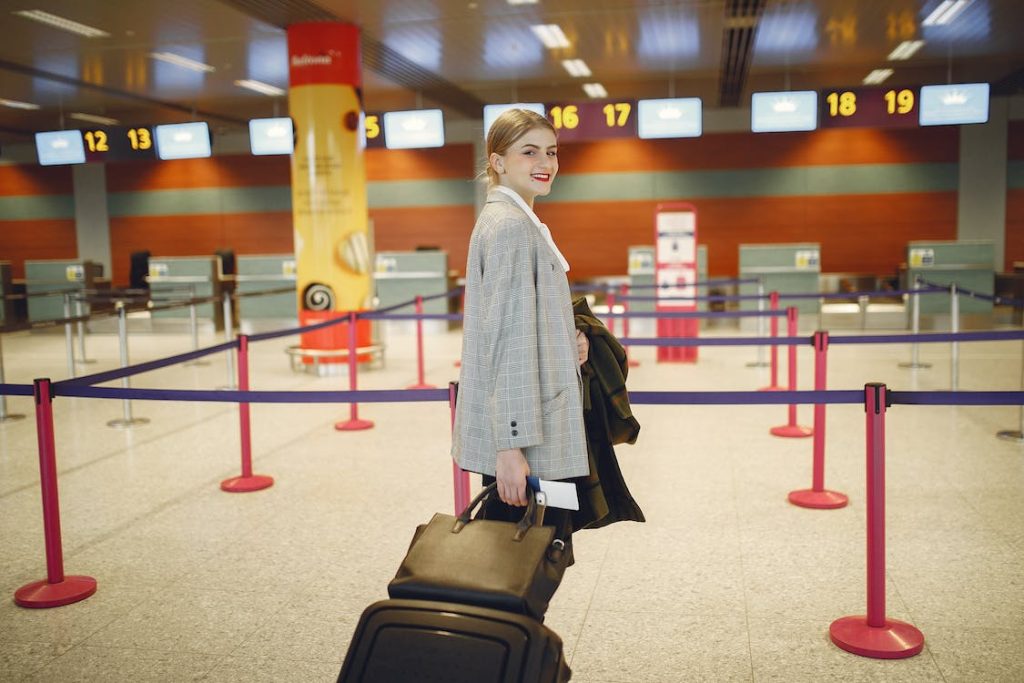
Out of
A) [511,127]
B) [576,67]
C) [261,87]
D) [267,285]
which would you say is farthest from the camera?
[261,87]

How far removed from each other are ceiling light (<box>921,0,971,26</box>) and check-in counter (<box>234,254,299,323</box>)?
9.51 metres

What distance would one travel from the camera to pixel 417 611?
5.89 feet

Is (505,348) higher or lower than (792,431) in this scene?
higher

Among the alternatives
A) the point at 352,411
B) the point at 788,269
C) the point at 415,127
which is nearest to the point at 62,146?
the point at 415,127

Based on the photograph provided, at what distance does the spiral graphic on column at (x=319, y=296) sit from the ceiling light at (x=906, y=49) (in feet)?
28.4

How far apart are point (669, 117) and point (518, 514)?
34.4 feet

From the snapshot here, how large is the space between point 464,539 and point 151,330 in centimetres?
1392

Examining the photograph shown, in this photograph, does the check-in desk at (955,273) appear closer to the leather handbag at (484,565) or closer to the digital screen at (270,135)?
the digital screen at (270,135)

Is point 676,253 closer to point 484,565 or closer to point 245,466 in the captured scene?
point 245,466

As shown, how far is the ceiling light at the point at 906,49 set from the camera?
488 inches

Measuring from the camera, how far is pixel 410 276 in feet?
46.9

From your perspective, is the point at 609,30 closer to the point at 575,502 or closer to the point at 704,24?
the point at 704,24

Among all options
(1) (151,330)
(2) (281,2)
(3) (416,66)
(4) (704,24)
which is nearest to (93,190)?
(1) (151,330)

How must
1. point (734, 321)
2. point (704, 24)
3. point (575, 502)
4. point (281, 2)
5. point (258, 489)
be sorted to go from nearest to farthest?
point (575, 502)
point (258, 489)
point (281, 2)
point (704, 24)
point (734, 321)
